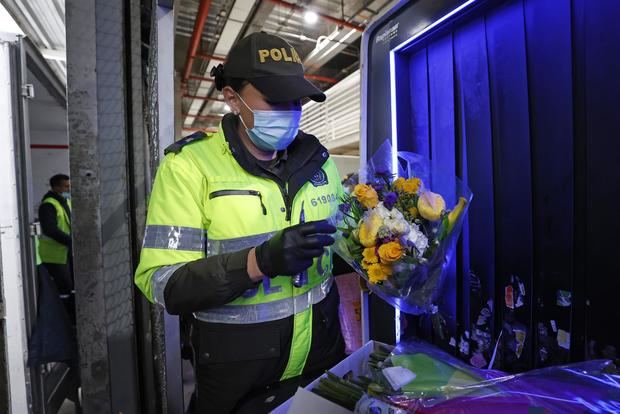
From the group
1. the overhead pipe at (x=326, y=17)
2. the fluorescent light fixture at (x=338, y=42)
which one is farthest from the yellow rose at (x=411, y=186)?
the fluorescent light fixture at (x=338, y=42)

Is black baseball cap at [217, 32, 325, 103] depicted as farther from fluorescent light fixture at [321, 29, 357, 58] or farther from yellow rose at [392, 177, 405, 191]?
fluorescent light fixture at [321, 29, 357, 58]

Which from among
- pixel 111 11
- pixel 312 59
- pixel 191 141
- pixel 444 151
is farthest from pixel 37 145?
pixel 444 151

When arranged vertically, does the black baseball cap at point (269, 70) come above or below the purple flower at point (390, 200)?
above

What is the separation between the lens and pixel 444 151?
151cm

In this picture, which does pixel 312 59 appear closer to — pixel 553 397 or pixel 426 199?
pixel 426 199

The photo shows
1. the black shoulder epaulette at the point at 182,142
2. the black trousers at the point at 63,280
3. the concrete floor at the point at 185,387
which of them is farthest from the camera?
the black trousers at the point at 63,280

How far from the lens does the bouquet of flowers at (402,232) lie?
982mm

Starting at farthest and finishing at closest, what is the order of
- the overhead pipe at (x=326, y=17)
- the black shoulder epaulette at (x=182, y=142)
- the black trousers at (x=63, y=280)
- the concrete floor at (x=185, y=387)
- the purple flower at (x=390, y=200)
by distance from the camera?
1. the overhead pipe at (x=326, y=17)
2. the black trousers at (x=63, y=280)
3. the concrete floor at (x=185, y=387)
4. the black shoulder epaulette at (x=182, y=142)
5. the purple flower at (x=390, y=200)

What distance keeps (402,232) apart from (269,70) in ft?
2.33

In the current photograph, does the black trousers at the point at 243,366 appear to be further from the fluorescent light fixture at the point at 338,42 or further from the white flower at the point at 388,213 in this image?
the fluorescent light fixture at the point at 338,42

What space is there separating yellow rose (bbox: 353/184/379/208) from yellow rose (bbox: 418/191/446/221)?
0.14 m

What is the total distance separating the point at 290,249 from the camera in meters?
0.90

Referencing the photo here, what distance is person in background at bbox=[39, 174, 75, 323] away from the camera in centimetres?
357

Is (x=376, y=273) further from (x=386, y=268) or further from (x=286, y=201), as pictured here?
(x=286, y=201)
